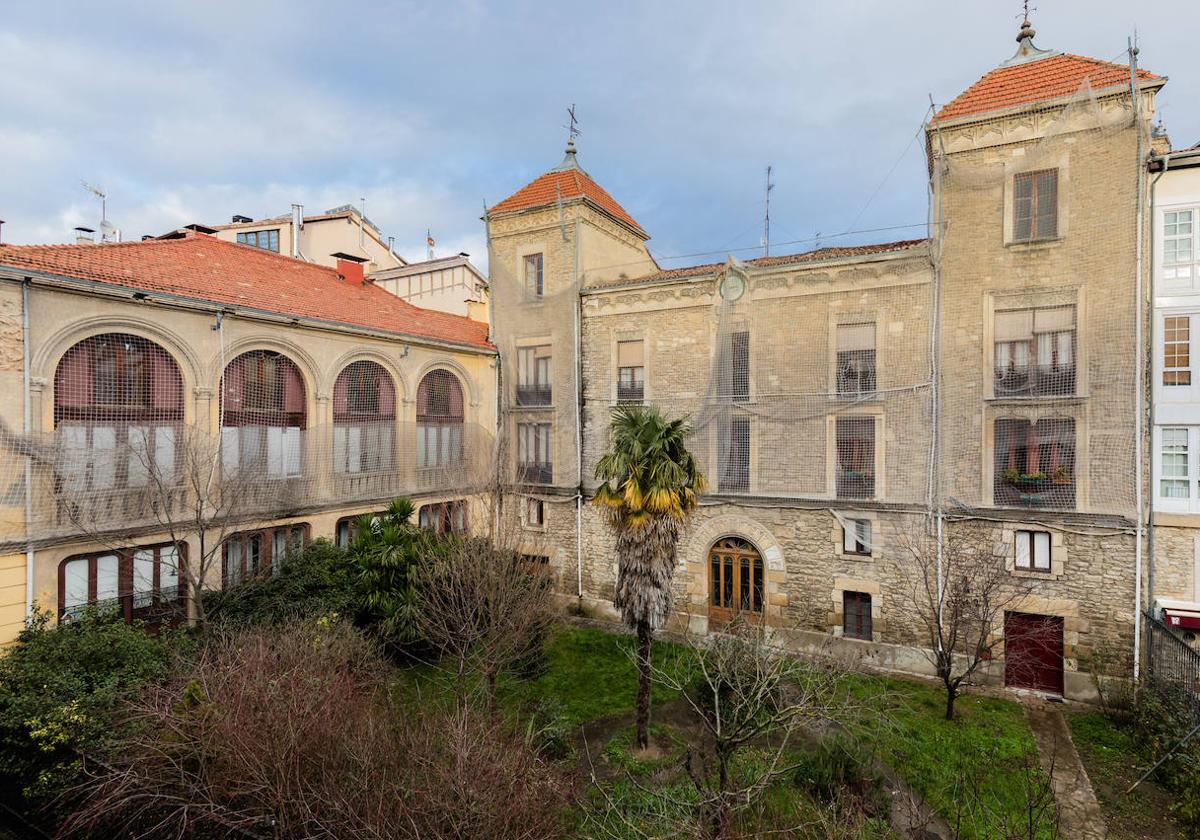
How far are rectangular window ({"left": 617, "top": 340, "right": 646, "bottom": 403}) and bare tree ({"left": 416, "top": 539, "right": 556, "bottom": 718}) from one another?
285 inches

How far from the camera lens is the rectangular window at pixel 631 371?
19141 mm

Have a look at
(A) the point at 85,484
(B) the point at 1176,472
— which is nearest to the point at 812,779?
(B) the point at 1176,472


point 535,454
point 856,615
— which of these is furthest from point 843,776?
point 535,454

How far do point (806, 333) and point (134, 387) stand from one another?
16640 millimetres

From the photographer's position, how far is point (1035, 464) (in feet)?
46.7

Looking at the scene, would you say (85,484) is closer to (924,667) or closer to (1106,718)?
(924,667)

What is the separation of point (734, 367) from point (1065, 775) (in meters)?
11.5

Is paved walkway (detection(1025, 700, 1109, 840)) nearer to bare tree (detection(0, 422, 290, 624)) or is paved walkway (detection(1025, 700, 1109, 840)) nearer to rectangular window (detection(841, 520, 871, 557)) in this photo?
rectangular window (detection(841, 520, 871, 557))

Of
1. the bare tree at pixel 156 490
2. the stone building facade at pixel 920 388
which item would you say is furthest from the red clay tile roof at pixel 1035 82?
the bare tree at pixel 156 490

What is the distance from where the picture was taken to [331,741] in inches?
280

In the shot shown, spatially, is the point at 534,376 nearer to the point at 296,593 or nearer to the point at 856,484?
the point at 296,593

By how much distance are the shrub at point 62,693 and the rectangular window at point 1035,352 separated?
18.9 metres

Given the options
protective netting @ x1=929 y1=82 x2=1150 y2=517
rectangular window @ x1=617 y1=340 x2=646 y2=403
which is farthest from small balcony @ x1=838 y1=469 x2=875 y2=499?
rectangular window @ x1=617 y1=340 x2=646 y2=403

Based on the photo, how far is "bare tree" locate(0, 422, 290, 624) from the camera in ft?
38.8
